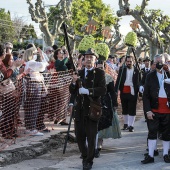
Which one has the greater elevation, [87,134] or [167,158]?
[87,134]

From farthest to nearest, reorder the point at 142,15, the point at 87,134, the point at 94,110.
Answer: the point at 142,15 → the point at 87,134 → the point at 94,110

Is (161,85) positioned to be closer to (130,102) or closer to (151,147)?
(151,147)

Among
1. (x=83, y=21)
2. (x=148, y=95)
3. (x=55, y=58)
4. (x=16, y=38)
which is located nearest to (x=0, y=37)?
(x=16, y=38)

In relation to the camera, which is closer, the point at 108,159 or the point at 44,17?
the point at 108,159

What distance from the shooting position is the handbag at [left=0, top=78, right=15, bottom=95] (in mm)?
7457

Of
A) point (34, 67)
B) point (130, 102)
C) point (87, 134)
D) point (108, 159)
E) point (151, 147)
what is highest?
point (34, 67)

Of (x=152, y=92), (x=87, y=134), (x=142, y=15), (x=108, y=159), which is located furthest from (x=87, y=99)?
Answer: (x=142, y=15)

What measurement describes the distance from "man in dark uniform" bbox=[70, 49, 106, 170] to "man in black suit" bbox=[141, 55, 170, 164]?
997 millimetres

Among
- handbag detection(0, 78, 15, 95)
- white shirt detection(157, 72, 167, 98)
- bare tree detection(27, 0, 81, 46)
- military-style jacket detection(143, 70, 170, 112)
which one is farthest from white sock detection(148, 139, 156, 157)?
bare tree detection(27, 0, 81, 46)

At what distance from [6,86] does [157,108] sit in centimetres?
273

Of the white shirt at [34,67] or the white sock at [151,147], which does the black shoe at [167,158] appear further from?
the white shirt at [34,67]

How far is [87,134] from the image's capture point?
21.2ft

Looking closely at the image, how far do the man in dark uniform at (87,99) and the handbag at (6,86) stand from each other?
1.54m

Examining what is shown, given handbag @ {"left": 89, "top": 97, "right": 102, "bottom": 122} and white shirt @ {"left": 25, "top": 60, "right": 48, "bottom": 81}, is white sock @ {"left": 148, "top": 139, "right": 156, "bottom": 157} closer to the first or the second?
handbag @ {"left": 89, "top": 97, "right": 102, "bottom": 122}
